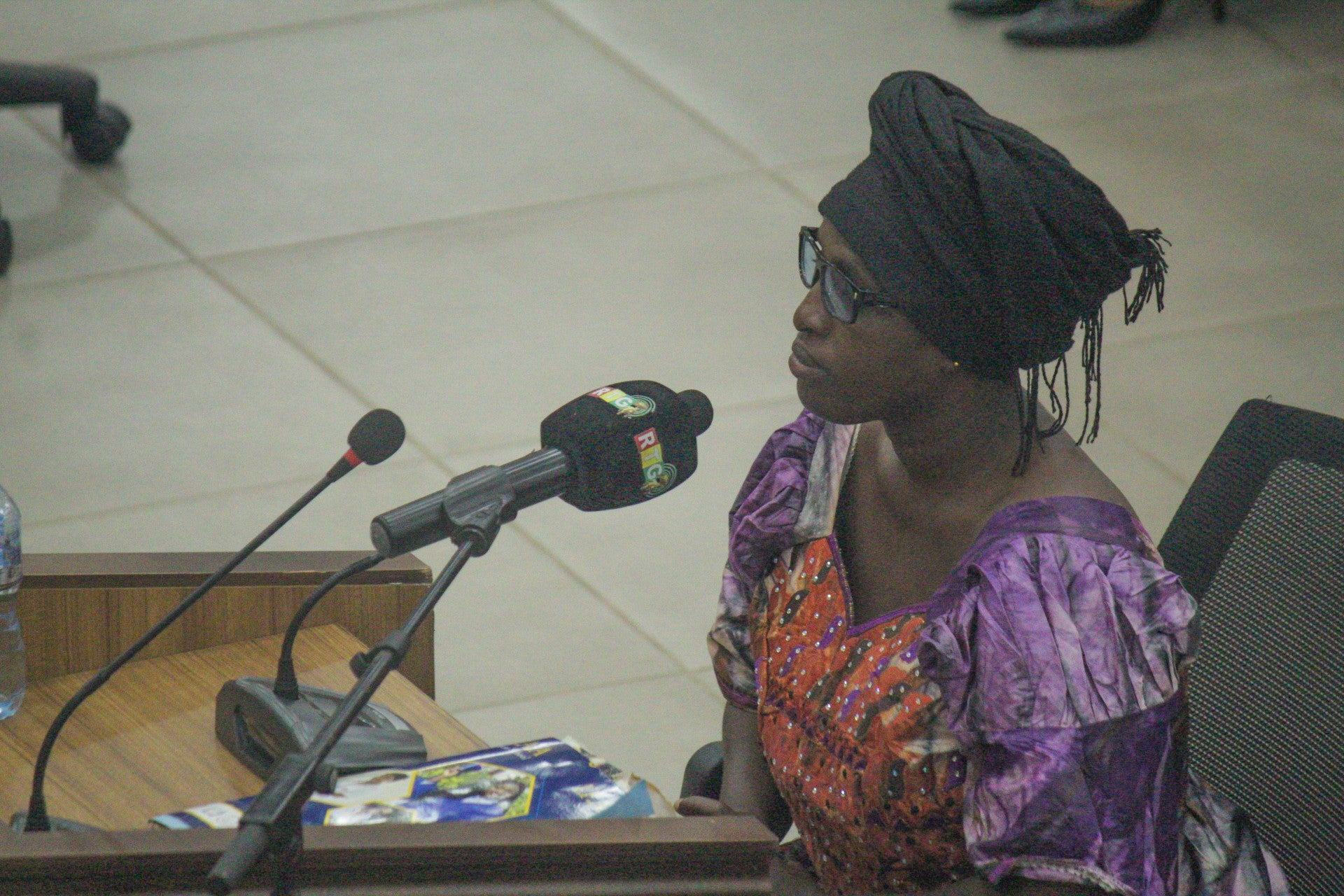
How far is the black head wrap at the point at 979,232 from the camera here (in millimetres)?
1933

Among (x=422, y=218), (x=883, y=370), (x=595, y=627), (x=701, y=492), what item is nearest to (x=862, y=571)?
(x=883, y=370)

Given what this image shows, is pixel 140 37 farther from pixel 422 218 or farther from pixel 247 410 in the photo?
pixel 247 410

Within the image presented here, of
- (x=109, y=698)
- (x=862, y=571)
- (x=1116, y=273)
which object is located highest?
(x=1116, y=273)

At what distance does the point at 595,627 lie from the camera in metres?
3.95

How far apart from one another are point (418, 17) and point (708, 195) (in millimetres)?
1650

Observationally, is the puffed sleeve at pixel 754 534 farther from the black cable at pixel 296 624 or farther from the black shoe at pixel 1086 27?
the black shoe at pixel 1086 27

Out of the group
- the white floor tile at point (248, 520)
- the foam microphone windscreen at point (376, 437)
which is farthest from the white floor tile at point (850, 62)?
the foam microphone windscreen at point (376, 437)

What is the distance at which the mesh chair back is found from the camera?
2.08 meters

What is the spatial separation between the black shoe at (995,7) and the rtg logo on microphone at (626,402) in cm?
521

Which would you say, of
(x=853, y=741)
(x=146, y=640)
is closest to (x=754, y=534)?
(x=853, y=741)

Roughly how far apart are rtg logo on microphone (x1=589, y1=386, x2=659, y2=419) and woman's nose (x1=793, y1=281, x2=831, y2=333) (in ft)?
1.13

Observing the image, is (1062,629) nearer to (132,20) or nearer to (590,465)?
(590,465)

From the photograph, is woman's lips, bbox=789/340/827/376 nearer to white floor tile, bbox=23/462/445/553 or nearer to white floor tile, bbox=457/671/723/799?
white floor tile, bbox=457/671/723/799

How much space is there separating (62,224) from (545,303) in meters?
1.47
